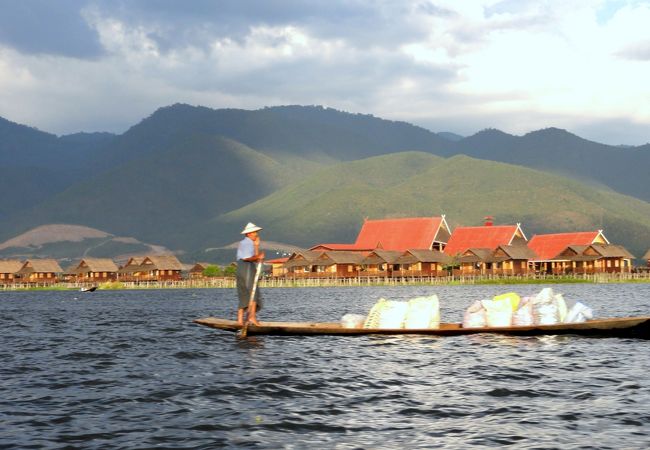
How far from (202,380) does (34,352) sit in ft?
29.7

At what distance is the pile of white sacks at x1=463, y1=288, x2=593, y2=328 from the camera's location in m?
23.2

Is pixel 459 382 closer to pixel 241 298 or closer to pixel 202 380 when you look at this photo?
pixel 202 380

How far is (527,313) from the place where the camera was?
75.9ft

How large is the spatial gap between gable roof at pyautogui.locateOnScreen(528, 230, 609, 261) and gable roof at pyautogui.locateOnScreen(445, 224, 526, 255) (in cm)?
309

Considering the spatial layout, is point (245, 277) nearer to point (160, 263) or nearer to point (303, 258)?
point (303, 258)

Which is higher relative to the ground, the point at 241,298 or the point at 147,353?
the point at 241,298

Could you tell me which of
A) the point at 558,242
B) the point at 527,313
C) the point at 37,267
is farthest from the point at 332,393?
the point at 37,267

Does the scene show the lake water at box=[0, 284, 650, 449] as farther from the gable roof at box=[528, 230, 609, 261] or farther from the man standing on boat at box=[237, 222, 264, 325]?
the gable roof at box=[528, 230, 609, 261]

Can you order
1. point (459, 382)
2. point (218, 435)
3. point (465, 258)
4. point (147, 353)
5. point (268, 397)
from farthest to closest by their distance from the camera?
point (465, 258) → point (147, 353) → point (459, 382) → point (268, 397) → point (218, 435)

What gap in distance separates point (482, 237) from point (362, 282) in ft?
79.9

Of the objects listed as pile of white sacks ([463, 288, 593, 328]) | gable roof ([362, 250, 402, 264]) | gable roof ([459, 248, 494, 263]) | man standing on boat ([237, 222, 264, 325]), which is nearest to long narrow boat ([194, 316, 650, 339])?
pile of white sacks ([463, 288, 593, 328])

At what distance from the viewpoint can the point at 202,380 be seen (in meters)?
17.1

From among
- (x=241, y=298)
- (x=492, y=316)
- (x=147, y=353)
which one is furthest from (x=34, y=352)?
(x=492, y=316)

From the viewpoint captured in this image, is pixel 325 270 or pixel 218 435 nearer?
pixel 218 435
